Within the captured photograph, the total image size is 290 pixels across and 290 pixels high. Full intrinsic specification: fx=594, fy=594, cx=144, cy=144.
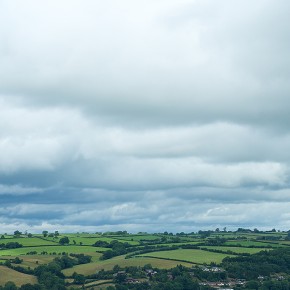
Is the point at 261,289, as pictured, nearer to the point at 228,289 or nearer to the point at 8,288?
the point at 228,289

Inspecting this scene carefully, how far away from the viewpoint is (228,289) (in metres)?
199

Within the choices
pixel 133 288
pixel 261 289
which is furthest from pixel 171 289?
pixel 261 289

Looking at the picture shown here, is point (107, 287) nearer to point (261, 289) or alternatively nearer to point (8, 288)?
point (8, 288)

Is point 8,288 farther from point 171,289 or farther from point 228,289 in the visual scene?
point 228,289

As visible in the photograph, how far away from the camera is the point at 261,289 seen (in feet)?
655

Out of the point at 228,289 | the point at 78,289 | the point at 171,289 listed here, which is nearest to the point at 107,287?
the point at 78,289

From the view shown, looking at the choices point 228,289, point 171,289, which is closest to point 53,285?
point 171,289

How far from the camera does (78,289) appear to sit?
190 meters

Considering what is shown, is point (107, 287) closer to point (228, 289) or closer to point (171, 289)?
point (171, 289)

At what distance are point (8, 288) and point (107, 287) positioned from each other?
104 ft

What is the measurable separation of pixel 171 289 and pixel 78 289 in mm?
31381

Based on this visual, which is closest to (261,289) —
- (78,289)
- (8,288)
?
(78,289)

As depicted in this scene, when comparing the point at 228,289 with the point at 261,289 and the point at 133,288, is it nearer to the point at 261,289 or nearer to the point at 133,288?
the point at 261,289

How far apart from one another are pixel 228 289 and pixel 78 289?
50208 mm
